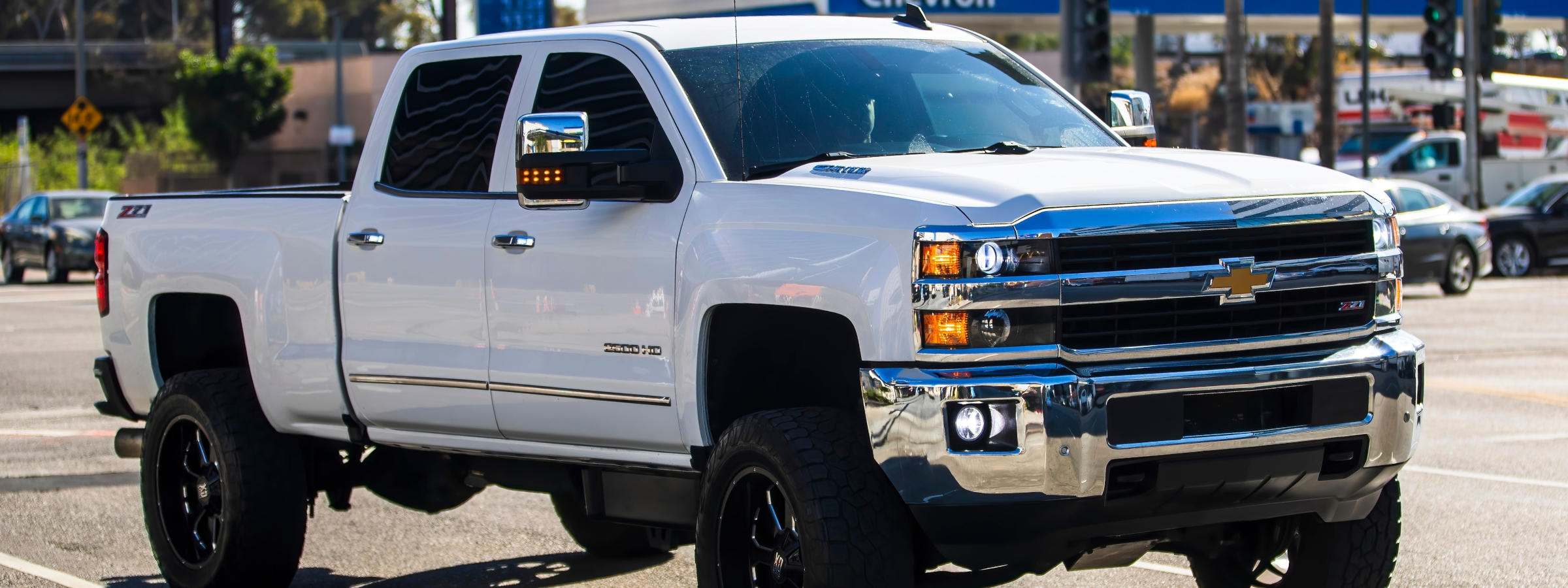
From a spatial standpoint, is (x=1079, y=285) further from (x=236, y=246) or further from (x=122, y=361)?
(x=122, y=361)

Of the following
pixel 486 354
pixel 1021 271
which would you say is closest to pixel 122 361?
pixel 486 354

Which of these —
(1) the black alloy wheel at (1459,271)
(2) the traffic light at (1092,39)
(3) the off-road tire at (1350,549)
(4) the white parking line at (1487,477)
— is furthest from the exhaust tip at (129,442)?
(1) the black alloy wheel at (1459,271)

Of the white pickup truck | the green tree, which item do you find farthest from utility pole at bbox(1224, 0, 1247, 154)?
the green tree

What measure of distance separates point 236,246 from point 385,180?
695 millimetres

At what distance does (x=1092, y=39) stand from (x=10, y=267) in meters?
19.5

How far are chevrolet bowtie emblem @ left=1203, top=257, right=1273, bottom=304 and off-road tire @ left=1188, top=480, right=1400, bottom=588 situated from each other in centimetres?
82

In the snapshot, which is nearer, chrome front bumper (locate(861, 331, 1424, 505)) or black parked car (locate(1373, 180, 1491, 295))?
chrome front bumper (locate(861, 331, 1424, 505))

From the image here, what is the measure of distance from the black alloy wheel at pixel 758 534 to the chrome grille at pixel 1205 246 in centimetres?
100

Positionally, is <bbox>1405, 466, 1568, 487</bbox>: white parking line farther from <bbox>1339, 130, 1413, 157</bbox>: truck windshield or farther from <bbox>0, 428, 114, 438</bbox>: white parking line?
<bbox>1339, 130, 1413, 157</bbox>: truck windshield

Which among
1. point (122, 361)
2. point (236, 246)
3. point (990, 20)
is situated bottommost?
point (122, 361)

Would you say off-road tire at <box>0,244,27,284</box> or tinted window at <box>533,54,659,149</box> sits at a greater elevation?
tinted window at <box>533,54,659,149</box>

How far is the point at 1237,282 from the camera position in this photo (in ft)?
14.6

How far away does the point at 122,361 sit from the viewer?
6.99 meters

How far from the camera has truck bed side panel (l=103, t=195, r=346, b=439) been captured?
20.1 ft
